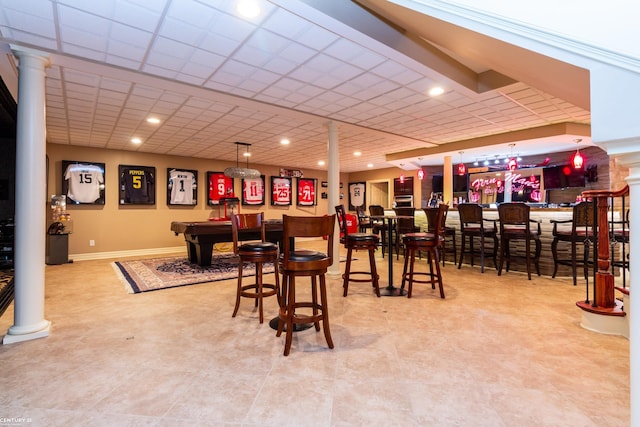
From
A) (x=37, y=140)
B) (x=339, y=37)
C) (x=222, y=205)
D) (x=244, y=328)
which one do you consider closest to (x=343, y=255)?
(x=222, y=205)

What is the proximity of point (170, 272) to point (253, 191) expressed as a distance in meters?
4.62

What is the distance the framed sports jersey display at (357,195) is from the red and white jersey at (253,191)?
389cm

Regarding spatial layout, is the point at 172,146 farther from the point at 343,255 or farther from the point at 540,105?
the point at 540,105

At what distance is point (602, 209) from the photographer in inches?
108

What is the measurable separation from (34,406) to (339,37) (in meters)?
3.18

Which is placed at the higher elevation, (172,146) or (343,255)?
(172,146)

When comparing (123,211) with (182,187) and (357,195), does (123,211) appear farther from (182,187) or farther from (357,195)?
(357,195)

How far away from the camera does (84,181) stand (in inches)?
270

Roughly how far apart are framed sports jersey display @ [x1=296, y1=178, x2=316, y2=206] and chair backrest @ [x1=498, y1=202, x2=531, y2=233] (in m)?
6.80

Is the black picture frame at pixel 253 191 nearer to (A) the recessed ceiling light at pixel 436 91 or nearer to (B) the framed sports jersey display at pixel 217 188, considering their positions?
(B) the framed sports jersey display at pixel 217 188

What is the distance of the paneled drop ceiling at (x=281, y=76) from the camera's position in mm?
2312

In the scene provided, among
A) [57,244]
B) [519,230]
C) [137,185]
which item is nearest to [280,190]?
[137,185]

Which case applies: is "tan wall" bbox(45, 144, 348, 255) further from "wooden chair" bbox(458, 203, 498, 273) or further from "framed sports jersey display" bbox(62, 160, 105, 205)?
"wooden chair" bbox(458, 203, 498, 273)

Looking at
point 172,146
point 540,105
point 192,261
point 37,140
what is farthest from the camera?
point 172,146
